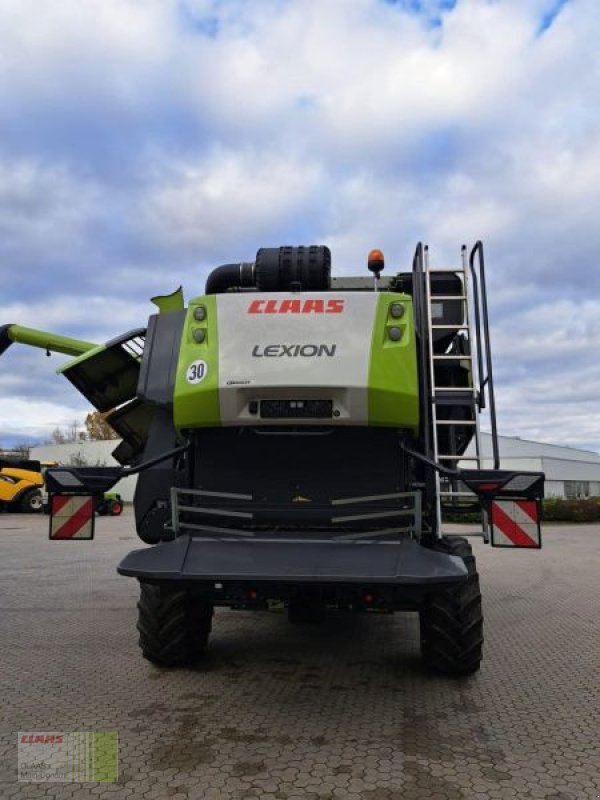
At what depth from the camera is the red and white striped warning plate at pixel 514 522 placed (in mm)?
4070

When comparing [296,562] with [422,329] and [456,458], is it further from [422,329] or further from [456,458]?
[422,329]

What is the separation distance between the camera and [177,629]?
4781 millimetres

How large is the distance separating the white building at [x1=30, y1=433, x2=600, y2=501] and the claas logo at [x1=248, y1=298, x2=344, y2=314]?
3789 centimetres

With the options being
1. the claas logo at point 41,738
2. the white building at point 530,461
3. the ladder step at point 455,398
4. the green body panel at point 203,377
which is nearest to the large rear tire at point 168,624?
the claas logo at point 41,738

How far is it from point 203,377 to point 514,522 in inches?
84.6

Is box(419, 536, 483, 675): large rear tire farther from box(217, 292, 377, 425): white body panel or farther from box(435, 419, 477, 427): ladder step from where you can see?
box(217, 292, 377, 425): white body panel

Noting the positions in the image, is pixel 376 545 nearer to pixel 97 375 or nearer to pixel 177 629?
pixel 177 629


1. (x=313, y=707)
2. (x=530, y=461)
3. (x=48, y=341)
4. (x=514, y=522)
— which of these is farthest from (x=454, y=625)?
(x=530, y=461)

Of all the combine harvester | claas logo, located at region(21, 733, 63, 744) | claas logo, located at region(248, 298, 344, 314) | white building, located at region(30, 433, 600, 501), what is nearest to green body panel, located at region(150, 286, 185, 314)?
the combine harvester

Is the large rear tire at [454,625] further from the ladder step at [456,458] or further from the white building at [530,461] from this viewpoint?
the white building at [530,461]

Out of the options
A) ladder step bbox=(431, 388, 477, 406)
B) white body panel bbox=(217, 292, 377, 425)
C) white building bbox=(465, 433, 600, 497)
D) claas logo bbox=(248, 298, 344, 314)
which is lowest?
white building bbox=(465, 433, 600, 497)

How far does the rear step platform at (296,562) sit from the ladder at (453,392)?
27.6 inches

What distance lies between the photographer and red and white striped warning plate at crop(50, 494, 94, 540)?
4613 millimetres

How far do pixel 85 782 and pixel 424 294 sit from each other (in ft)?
12.0
